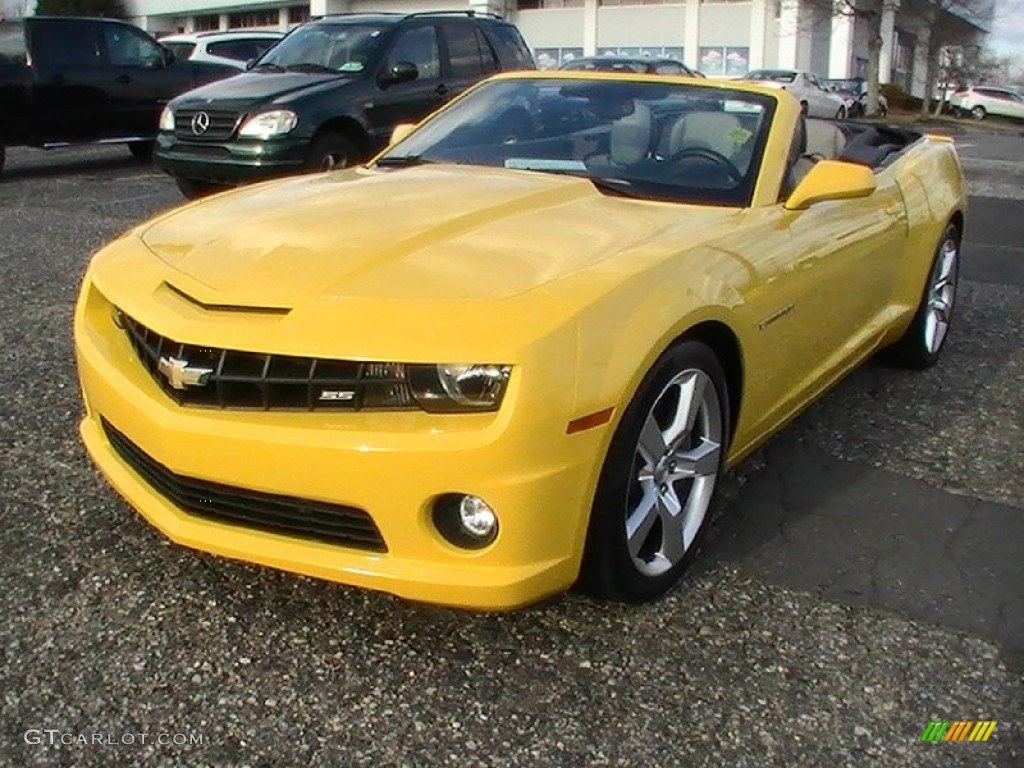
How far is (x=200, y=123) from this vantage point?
8.95 m

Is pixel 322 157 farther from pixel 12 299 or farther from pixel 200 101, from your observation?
pixel 12 299

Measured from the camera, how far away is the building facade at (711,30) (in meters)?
41.5

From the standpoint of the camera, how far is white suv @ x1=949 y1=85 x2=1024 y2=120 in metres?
43.4

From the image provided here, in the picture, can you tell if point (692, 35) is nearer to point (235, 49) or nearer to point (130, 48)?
point (235, 49)

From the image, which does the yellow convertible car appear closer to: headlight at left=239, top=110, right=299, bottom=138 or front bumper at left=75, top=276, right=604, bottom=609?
front bumper at left=75, top=276, right=604, bottom=609

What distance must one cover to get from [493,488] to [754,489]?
163 centimetres

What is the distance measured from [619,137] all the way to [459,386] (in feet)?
5.89

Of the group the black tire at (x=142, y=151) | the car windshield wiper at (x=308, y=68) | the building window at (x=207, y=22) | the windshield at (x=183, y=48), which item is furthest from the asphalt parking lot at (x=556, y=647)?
the building window at (x=207, y=22)

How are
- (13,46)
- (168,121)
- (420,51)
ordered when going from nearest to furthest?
(168,121) → (420,51) → (13,46)

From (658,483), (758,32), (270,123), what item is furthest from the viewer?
(758,32)

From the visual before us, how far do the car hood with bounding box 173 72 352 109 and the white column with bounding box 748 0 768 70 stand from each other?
Result: 34723 mm

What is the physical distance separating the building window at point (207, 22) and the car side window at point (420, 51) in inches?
2025

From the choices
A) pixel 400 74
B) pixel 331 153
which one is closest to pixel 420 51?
pixel 400 74

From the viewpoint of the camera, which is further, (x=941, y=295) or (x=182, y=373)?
(x=941, y=295)
